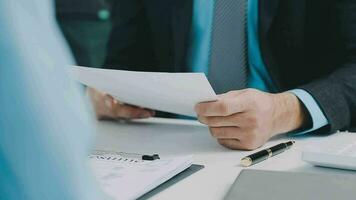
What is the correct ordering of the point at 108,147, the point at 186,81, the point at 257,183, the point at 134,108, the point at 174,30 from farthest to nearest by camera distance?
1. the point at 174,30
2. the point at 134,108
3. the point at 108,147
4. the point at 186,81
5. the point at 257,183

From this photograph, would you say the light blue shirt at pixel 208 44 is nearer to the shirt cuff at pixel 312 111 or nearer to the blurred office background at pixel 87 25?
the shirt cuff at pixel 312 111

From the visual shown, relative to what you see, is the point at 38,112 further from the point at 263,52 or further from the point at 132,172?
the point at 263,52

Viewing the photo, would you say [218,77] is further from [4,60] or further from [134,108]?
Result: [4,60]

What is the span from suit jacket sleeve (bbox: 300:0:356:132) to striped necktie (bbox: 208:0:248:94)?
18 centimetres

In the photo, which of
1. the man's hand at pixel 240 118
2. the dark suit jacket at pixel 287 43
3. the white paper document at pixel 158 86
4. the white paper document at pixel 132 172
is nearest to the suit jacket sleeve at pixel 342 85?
the dark suit jacket at pixel 287 43

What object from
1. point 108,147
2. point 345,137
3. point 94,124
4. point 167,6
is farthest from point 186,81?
point 167,6

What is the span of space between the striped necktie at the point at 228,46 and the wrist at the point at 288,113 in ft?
0.64

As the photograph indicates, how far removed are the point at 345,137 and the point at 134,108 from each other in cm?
40

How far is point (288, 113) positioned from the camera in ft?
2.90

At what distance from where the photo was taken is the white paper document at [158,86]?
0.73 metres

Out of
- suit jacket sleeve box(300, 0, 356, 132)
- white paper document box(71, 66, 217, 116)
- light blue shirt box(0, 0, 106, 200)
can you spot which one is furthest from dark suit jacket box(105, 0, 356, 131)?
light blue shirt box(0, 0, 106, 200)

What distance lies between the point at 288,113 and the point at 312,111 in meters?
0.05

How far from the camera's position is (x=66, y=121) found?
266 millimetres

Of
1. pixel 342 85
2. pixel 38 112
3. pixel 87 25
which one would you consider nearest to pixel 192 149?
pixel 342 85
